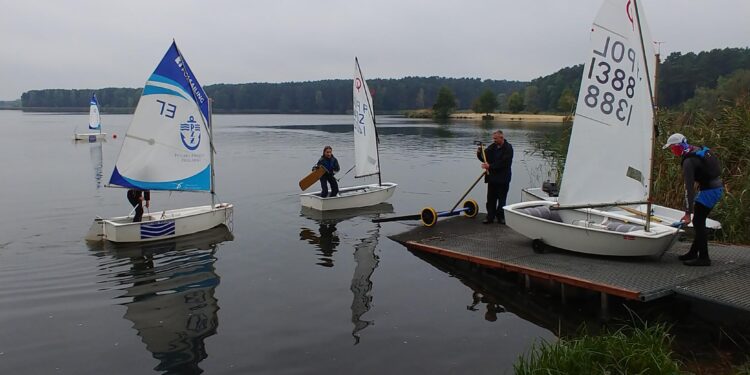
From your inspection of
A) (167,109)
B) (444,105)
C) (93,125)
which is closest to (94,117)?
(93,125)

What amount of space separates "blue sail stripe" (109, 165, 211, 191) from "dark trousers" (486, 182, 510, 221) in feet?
24.3

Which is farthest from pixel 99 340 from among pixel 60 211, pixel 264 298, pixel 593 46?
pixel 60 211

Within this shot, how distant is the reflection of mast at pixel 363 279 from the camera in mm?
8742

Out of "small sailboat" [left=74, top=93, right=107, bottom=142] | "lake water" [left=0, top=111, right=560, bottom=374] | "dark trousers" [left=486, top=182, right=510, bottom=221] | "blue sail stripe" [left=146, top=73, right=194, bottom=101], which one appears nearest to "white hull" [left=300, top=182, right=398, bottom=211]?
"lake water" [left=0, top=111, right=560, bottom=374]

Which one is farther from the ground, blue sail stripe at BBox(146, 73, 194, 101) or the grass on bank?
blue sail stripe at BBox(146, 73, 194, 101)

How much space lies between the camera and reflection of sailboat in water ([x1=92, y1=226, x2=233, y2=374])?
304 inches

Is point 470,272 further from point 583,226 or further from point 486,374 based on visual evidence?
point 486,374

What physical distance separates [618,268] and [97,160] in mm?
34546

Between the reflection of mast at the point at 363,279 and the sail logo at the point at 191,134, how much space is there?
16.8 ft

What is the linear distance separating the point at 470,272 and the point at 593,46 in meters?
4.75

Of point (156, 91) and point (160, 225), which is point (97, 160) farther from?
point (160, 225)

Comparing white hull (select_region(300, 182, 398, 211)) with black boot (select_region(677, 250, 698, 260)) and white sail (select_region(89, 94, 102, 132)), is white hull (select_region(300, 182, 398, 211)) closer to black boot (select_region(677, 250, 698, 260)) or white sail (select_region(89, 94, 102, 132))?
black boot (select_region(677, 250, 698, 260))

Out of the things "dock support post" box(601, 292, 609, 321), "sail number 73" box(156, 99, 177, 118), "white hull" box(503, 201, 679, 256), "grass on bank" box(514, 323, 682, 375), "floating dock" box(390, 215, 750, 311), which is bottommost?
"dock support post" box(601, 292, 609, 321)

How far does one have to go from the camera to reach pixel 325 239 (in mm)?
14375
